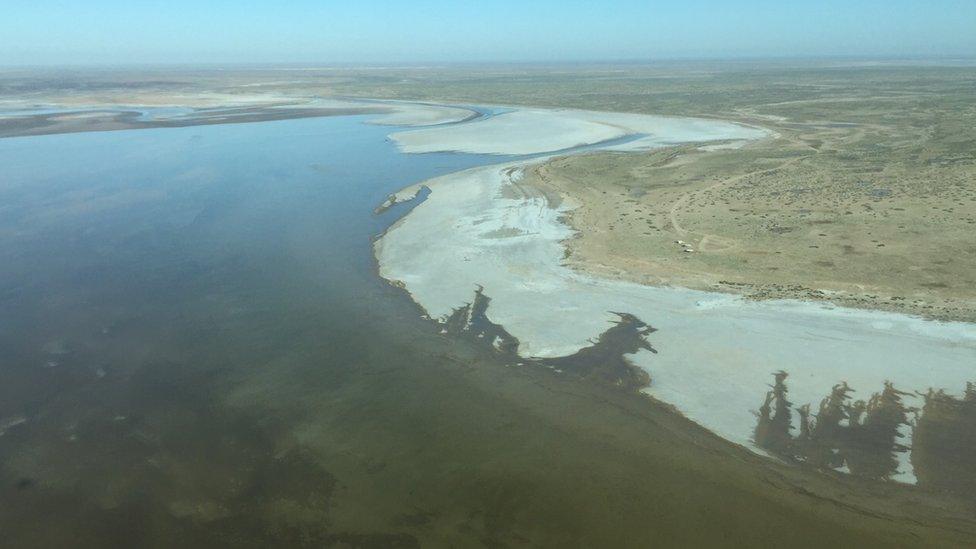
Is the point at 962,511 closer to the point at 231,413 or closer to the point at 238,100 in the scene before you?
the point at 231,413

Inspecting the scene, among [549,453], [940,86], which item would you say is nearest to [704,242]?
[549,453]

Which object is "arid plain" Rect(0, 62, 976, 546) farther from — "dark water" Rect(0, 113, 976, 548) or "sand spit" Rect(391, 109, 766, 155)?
"sand spit" Rect(391, 109, 766, 155)

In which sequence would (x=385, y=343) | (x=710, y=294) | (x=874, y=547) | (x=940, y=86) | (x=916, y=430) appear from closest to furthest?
(x=874, y=547), (x=916, y=430), (x=385, y=343), (x=710, y=294), (x=940, y=86)

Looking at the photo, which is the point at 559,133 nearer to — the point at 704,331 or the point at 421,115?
the point at 421,115

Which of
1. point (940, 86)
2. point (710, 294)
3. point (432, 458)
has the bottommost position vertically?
point (432, 458)

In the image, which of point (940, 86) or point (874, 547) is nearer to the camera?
point (874, 547)

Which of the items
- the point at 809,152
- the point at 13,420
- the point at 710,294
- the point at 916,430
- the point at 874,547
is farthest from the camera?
the point at 809,152

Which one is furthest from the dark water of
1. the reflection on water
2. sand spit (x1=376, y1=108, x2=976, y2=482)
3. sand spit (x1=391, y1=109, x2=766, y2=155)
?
sand spit (x1=391, y1=109, x2=766, y2=155)

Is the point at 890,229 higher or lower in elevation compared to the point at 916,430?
higher
